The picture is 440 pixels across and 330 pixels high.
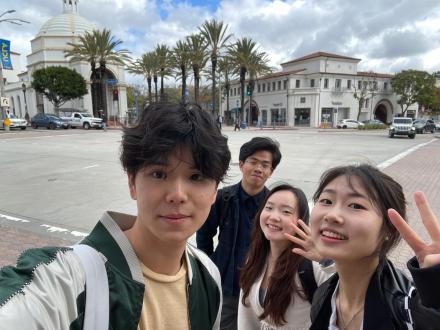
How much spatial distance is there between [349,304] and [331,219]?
42 cm

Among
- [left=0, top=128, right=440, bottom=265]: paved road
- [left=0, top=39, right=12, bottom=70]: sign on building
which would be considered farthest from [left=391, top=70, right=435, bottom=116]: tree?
[left=0, top=39, right=12, bottom=70]: sign on building

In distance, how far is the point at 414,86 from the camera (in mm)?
53812

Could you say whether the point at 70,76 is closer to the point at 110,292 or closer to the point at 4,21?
the point at 4,21

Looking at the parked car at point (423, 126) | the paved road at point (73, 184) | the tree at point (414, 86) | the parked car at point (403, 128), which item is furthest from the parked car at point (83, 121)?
the tree at point (414, 86)

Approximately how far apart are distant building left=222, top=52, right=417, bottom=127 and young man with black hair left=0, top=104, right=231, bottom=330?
165 ft

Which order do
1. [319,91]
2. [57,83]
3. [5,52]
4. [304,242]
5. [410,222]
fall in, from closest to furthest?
[304,242], [410,222], [5,52], [57,83], [319,91]

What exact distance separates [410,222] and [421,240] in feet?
16.1

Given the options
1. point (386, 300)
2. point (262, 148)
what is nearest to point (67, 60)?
point (262, 148)

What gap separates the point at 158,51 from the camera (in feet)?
147

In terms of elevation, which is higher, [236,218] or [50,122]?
[50,122]

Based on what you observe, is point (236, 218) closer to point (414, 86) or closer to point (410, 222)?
point (410, 222)

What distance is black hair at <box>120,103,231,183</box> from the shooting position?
1204mm

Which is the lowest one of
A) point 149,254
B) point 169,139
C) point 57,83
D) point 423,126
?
point 423,126

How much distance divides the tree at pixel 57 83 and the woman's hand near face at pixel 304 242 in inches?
1698
